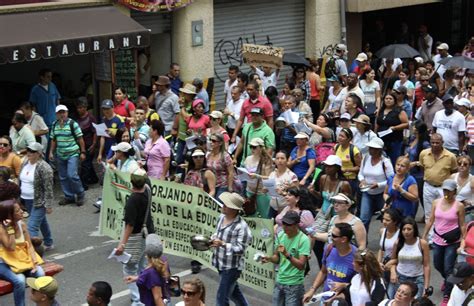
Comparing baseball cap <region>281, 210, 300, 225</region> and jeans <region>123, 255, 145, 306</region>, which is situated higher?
baseball cap <region>281, 210, 300, 225</region>

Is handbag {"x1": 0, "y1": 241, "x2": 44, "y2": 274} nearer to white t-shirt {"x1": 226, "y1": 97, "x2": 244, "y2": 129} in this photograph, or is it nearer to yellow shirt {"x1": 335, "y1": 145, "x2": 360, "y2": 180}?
yellow shirt {"x1": 335, "y1": 145, "x2": 360, "y2": 180}

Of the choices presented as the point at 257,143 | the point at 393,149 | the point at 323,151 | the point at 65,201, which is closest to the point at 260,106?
the point at 323,151

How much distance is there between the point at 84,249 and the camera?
1296cm

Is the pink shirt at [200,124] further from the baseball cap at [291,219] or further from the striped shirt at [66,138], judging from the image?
the baseball cap at [291,219]

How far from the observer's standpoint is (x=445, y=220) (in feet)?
35.5

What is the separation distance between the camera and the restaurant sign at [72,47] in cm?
1573

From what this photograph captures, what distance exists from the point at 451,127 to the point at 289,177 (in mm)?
3758

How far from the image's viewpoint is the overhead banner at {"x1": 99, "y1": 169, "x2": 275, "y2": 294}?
38.0ft

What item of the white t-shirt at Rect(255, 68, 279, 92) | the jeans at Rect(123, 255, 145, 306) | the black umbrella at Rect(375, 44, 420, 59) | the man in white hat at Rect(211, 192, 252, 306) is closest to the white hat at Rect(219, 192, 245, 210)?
the man in white hat at Rect(211, 192, 252, 306)

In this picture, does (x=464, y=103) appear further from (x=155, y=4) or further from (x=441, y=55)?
(x=441, y=55)

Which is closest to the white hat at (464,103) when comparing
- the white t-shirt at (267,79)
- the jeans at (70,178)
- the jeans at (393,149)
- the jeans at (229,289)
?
the jeans at (393,149)

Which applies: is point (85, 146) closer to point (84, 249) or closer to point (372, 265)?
point (84, 249)

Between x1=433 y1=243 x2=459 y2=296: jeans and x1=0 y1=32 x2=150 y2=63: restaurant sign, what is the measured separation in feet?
25.5

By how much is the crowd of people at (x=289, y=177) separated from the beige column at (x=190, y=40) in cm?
72
